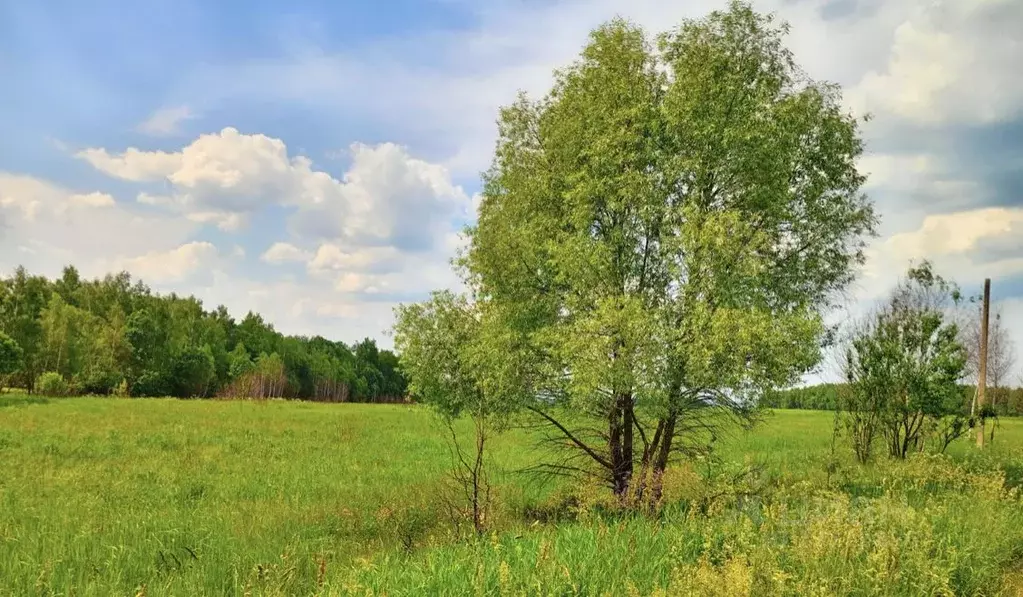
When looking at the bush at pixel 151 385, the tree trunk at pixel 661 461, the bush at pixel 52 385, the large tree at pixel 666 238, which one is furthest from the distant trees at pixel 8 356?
the tree trunk at pixel 661 461

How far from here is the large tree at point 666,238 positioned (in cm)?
1118

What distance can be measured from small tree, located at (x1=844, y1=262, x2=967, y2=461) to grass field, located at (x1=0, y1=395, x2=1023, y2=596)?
1820mm

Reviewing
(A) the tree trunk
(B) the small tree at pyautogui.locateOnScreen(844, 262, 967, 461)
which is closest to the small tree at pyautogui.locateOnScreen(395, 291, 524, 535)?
(A) the tree trunk

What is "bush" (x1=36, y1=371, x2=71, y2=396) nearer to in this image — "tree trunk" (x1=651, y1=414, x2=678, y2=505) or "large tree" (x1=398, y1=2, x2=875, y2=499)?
"large tree" (x1=398, y1=2, x2=875, y2=499)

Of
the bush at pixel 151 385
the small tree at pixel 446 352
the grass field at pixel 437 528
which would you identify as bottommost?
the bush at pixel 151 385

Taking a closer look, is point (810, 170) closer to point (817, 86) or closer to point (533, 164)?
point (817, 86)

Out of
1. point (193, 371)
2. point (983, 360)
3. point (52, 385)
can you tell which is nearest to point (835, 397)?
point (983, 360)

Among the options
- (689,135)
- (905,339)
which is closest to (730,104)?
(689,135)

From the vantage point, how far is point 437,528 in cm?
1293

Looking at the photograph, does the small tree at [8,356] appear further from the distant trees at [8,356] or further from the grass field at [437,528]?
the grass field at [437,528]

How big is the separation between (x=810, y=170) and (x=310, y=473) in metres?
16.9

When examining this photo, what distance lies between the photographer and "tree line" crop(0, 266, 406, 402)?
204ft

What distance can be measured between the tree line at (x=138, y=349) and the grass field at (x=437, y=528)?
32963 millimetres

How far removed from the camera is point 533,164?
15.2 metres
